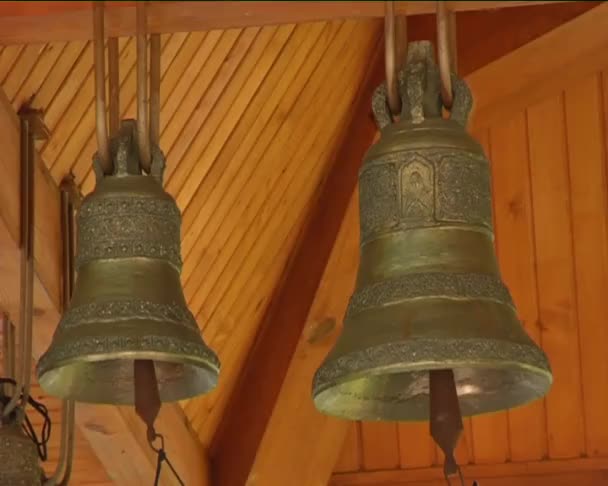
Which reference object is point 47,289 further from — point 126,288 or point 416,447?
point 416,447

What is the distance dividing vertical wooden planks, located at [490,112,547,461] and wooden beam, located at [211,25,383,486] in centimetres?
47

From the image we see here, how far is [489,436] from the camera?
5.61 meters

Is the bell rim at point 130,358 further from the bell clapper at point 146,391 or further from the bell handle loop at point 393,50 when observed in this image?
the bell handle loop at point 393,50

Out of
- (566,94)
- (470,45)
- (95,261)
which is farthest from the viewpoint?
(566,94)

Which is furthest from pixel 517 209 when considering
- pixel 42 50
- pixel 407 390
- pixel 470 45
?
pixel 407 390

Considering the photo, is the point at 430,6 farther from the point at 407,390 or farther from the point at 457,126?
the point at 407,390

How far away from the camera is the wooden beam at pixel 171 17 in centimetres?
324

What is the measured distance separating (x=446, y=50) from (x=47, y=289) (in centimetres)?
132

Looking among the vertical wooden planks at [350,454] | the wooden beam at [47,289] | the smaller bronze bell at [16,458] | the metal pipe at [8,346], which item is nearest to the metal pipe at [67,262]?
the wooden beam at [47,289]

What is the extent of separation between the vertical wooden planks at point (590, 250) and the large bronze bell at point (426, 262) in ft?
7.76

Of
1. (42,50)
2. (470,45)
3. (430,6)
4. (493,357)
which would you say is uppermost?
(470,45)

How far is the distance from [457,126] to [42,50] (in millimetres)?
1179

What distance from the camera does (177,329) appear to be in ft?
10.1

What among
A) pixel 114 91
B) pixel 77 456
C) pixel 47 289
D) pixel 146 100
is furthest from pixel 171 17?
pixel 77 456
